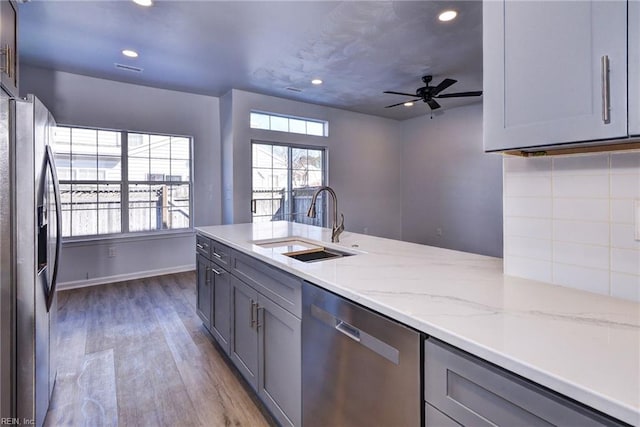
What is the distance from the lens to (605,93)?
0.81 meters

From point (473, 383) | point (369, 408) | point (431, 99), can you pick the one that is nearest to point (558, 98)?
point (473, 383)

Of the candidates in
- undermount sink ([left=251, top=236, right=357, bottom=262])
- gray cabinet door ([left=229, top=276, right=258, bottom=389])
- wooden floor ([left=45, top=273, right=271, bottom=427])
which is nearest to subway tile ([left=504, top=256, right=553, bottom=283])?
undermount sink ([left=251, top=236, right=357, bottom=262])

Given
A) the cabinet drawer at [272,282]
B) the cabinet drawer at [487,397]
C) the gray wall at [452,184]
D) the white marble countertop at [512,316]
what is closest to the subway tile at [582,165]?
the white marble countertop at [512,316]

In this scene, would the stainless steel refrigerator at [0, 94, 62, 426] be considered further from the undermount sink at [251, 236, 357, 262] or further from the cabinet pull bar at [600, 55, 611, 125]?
the cabinet pull bar at [600, 55, 611, 125]

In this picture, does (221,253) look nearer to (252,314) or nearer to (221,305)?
(221,305)

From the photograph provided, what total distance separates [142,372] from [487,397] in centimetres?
235

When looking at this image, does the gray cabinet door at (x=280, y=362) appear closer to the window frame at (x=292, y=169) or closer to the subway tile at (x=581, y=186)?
the subway tile at (x=581, y=186)

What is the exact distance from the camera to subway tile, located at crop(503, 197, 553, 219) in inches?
46.9

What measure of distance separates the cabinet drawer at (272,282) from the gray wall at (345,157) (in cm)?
322

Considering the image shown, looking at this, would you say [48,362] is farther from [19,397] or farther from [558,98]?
[558,98]

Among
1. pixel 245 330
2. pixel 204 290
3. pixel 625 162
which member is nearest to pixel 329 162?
pixel 204 290

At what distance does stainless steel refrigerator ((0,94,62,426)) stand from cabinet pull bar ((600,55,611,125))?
7.06ft

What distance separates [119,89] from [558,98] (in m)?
5.27

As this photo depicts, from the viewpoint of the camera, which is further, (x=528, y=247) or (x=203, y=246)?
(x=203, y=246)
